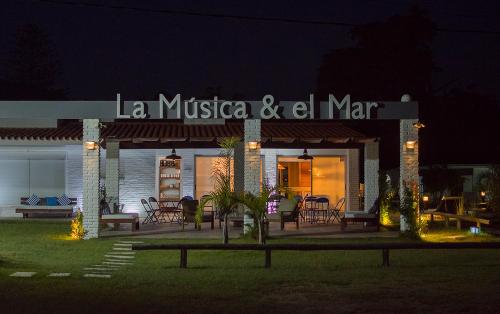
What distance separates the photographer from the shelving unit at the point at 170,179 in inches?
950

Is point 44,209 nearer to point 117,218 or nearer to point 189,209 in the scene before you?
point 117,218

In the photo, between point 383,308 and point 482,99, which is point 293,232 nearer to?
point 383,308

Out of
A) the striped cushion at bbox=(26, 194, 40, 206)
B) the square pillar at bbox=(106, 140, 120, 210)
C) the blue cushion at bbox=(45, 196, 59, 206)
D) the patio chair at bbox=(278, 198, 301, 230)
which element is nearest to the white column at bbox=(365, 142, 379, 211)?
the patio chair at bbox=(278, 198, 301, 230)

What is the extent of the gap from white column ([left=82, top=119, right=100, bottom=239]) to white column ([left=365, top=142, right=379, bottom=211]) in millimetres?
8080

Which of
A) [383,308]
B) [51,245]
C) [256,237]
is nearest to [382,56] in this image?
[256,237]

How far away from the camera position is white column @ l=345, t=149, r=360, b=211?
951 inches

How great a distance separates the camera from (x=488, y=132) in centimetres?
3744

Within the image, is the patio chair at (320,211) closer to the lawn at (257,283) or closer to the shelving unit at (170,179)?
the shelving unit at (170,179)

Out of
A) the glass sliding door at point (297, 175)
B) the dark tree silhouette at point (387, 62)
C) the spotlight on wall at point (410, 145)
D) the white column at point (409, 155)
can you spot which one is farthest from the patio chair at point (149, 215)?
the dark tree silhouette at point (387, 62)

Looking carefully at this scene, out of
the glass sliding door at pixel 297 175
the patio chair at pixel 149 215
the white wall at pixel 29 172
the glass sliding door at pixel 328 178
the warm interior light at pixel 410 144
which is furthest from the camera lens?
the glass sliding door at pixel 297 175

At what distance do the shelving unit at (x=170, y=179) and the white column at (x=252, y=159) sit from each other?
717cm

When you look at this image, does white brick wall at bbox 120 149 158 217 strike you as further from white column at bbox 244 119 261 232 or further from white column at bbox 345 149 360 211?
white column at bbox 244 119 261 232

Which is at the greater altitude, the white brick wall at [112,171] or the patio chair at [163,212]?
the white brick wall at [112,171]

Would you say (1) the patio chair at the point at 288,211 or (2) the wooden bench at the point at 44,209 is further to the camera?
(2) the wooden bench at the point at 44,209
